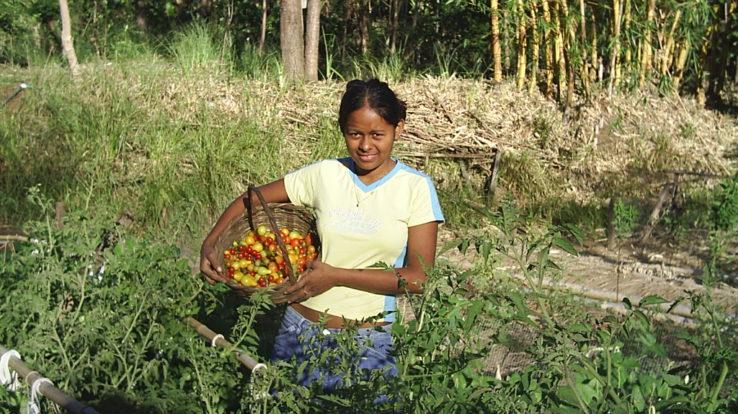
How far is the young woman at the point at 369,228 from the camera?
92.8 inches

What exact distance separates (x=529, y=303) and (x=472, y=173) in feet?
8.89

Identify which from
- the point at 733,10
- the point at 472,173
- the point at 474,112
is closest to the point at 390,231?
the point at 472,173

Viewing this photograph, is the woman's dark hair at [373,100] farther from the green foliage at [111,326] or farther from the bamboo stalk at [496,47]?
the bamboo stalk at [496,47]

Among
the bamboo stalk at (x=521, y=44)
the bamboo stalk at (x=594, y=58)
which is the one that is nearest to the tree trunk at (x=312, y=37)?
the bamboo stalk at (x=521, y=44)

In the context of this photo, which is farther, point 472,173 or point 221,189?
point 472,173

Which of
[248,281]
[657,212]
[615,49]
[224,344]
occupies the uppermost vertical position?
[615,49]

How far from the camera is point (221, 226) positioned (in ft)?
9.15

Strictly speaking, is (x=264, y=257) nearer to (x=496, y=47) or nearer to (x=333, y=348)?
(x=333, y=348)

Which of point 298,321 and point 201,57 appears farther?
point 201,57

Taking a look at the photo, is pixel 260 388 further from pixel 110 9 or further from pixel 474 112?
pixel 110 9

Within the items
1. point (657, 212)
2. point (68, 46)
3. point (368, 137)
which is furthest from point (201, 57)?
point (368, 137)

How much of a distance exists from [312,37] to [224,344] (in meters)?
5.77

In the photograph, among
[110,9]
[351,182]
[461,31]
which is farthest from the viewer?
[110,9]

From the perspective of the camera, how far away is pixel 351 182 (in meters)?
2.52
